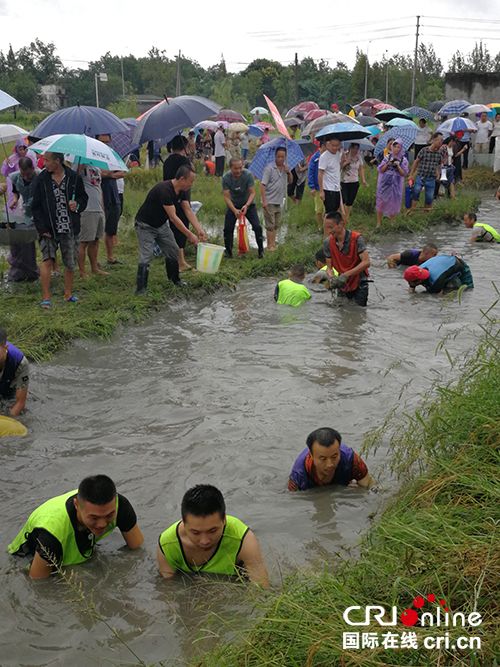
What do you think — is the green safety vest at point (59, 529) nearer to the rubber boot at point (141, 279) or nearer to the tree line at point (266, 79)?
the rubber boot at point (141, 279)

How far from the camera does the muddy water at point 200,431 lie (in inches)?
152

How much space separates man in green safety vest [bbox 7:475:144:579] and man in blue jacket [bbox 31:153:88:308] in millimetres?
4797

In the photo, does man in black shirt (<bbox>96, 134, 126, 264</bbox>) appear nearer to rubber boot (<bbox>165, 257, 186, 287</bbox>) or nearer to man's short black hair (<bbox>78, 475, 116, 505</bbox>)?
rubber boot (<bbox>165, 257, 186, 287</bbox>)

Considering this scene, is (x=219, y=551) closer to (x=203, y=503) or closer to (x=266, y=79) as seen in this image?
(x=203, y=503)

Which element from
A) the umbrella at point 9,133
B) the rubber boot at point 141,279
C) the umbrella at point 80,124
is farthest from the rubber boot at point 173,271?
the umbrella at point 9,133

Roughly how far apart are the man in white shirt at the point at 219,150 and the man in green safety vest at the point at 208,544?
A: 1947cm

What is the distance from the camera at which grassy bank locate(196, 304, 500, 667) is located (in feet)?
8.79

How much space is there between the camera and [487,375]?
14.9ft

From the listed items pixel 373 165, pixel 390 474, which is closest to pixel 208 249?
pixel 390 474

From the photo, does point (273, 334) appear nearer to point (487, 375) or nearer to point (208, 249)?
point (208, 249)

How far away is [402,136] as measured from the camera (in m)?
15.2

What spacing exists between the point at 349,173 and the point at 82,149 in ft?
20.7

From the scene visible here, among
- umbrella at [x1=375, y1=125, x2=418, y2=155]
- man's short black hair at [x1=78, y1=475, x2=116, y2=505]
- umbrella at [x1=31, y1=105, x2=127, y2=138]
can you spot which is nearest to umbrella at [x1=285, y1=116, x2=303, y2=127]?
umbrella at [x1=375, y1=125, x2=418, y2=155]

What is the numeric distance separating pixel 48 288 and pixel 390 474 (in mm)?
5092
